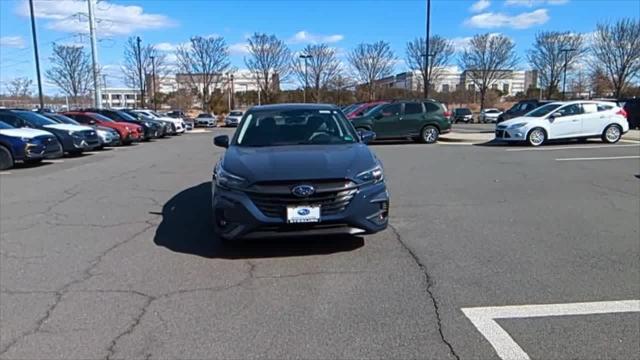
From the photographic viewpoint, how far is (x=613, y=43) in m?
43.8

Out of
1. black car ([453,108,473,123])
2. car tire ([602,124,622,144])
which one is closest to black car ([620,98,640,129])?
car tire ([602,124,622,144])

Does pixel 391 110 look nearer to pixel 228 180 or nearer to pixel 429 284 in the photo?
pixel 228 180

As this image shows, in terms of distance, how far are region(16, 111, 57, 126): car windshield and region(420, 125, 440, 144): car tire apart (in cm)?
1385

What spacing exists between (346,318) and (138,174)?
9.09 meters

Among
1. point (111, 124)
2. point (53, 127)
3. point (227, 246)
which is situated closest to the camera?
point (227, 246)

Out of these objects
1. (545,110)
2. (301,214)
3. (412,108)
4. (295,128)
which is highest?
(412,108)

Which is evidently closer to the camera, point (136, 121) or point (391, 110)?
point (391, 110)

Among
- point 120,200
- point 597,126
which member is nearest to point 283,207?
point 120,200

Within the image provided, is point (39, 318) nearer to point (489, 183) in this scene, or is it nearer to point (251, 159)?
point (251, 159)

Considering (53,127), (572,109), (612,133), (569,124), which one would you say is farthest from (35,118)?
(612,133)

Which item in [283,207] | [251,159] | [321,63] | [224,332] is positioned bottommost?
[224,332]

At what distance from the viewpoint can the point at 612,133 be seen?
1778cm

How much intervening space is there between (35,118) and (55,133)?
3.62 feet

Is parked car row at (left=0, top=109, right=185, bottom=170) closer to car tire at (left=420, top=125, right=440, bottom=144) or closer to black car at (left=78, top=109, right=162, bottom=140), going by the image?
black car at (left=78, top=109, right=162, bottom=140)
